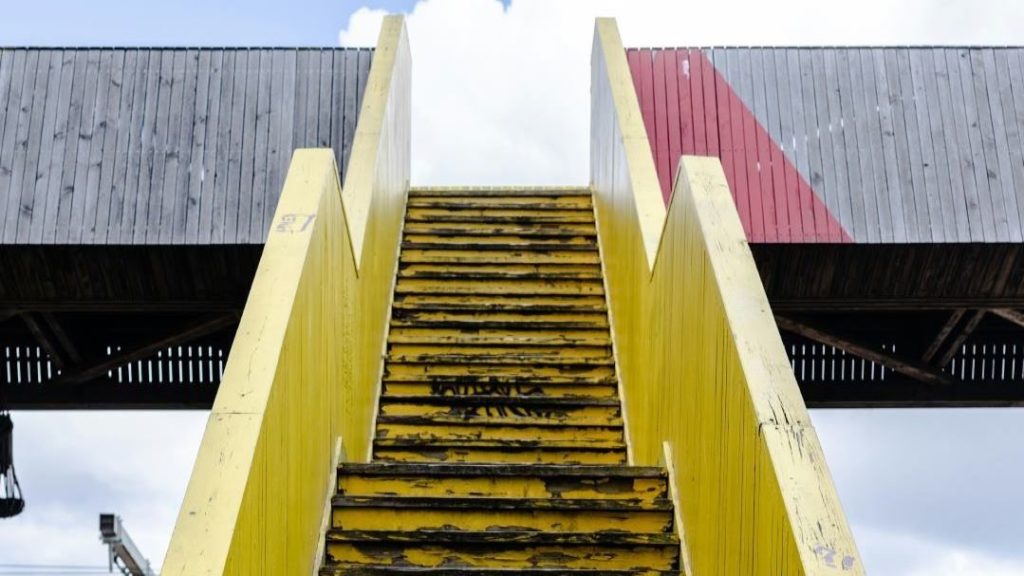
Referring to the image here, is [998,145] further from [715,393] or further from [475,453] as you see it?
[715,393]

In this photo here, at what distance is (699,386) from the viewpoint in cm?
564

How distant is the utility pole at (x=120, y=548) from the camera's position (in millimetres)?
21688

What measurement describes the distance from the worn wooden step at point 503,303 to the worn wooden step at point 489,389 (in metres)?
1.13

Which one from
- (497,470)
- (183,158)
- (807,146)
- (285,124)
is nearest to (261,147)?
(285,124)

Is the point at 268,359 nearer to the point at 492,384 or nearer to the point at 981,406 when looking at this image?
the point at 492,384

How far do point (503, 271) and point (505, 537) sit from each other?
4342 millimetres

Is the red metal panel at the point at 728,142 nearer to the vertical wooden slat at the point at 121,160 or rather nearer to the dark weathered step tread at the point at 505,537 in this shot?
the vertical wooden slat at the point at 121,160

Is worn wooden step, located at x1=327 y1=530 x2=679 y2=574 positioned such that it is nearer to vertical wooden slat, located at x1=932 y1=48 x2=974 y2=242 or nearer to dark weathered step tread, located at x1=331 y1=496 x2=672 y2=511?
dark weathered step tread, located at x1=331 y1=496 x2=672 y2=511

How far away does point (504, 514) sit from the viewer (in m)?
6.20

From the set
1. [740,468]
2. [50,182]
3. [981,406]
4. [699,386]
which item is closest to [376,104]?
[50,182]

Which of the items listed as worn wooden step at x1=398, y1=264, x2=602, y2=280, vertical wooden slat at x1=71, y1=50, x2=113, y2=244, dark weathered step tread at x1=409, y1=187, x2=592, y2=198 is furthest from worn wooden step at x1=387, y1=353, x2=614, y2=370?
vertical wooden slat at x1=71, y1=50, x2=113, y2=244

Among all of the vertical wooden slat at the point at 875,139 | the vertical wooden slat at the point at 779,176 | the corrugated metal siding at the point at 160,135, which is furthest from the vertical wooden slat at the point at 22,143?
the vertical wooden slat at the point at 875,139

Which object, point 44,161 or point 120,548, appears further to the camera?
point 120,548

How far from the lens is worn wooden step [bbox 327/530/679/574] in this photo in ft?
19.4
